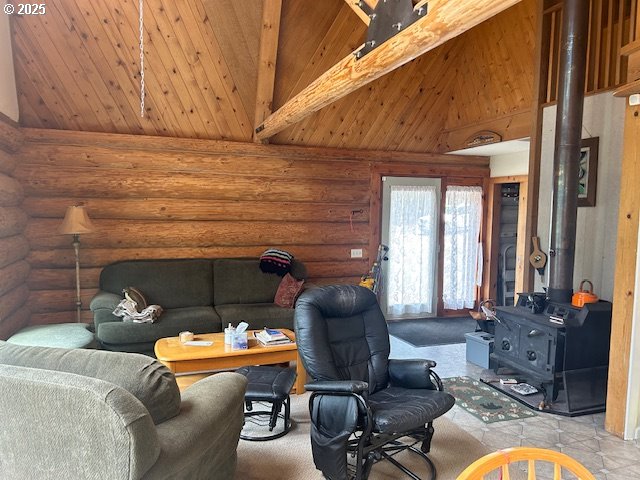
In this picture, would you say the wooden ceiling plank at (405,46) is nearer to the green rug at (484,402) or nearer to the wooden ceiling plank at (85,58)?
the wooden ceiling plank at (85,58)

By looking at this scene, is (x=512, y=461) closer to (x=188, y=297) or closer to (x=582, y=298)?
(x=582, y=298)

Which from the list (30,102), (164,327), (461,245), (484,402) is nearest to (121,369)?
(164,327)

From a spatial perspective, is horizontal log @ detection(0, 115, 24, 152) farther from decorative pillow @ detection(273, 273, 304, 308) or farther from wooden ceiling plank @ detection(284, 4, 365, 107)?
decorative pillow @ detection(273, 273, 304, 308)

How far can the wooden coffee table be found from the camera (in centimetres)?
349

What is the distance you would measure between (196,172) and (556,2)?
4.11m

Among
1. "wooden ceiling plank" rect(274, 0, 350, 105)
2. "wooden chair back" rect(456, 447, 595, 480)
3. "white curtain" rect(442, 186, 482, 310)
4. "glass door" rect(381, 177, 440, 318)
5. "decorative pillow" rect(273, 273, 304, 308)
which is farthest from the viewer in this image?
"white curtain" rect(442, 186, 482, 310)

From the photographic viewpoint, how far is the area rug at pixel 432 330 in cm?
561

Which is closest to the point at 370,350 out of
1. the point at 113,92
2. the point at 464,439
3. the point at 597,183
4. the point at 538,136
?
the point at 464,439

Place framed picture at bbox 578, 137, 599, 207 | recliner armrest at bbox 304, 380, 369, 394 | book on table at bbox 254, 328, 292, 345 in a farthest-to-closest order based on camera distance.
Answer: framed picture at bbox 578, 137, 599, 207 → book on table at bbox 254, 328, 292, 345 → recliner armrest at bbox 304, 380, 369, 394

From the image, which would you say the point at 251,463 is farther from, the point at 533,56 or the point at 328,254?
the point at 533,56

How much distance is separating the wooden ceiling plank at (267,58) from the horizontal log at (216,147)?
40 centimetres

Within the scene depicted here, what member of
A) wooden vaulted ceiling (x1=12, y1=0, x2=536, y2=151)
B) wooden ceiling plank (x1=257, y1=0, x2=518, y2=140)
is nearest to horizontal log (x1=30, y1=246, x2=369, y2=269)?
wooden vaulted ceiling (x1=12, y1=0, x2=536, y2=151)

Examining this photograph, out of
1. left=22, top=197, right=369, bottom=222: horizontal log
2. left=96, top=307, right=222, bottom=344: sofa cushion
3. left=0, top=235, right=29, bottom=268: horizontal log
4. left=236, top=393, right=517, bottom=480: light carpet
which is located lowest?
left=236, top=393, right=517, bottom=480: light carpet

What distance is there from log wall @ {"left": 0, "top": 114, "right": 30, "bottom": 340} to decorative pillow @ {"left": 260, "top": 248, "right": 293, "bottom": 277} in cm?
238
